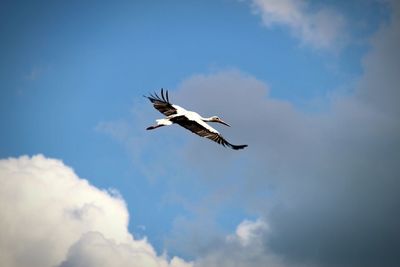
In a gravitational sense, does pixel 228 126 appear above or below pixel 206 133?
above

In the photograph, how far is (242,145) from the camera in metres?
29.2

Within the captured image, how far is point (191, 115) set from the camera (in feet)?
106

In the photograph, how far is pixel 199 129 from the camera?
3247cm

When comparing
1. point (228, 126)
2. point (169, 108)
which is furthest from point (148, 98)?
point (228, 126)

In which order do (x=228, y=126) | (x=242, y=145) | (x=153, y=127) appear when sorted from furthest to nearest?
(x=228, y=126) < (x=153, y=127) < (x=242, y=145)

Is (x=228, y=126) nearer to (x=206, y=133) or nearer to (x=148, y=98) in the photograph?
(x=206, y=133)

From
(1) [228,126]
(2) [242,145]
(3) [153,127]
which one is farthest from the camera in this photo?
(1) [228,126]

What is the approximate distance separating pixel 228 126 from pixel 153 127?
7166 mm

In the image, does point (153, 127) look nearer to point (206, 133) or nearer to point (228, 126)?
point (206, 133)

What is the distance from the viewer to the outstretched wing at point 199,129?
31.2 m

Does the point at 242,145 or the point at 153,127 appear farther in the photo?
the point at 153,127

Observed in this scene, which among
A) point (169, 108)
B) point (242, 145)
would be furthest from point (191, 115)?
point (242, 145)

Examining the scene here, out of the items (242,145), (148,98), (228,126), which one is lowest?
(242,145)

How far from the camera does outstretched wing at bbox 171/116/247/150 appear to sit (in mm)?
31208
